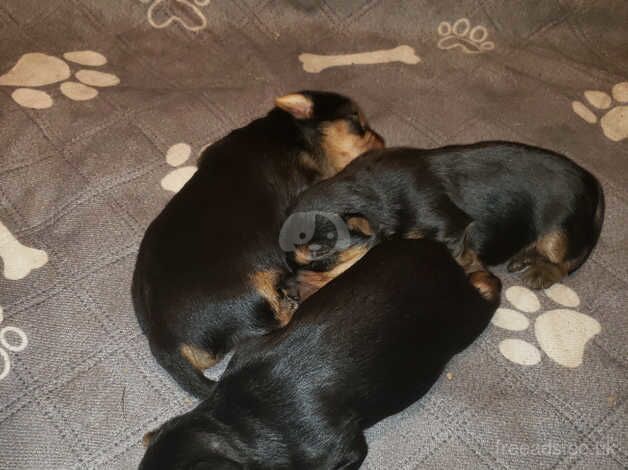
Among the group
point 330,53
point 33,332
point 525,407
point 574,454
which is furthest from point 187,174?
point 574,454

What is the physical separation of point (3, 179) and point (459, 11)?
2.25 m

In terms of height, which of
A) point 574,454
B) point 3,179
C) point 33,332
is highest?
point 3,179

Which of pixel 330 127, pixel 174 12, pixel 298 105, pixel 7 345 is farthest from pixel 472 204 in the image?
pixel 174 12

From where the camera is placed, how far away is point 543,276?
2.21 m

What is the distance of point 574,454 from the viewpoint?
1.81 m

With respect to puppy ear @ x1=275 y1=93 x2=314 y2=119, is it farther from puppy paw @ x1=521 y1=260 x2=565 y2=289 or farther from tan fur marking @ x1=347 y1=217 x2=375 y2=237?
puppy paw @ x1=521 y1=260 x2=565 y2=289

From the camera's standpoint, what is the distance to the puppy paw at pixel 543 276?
2.20 m

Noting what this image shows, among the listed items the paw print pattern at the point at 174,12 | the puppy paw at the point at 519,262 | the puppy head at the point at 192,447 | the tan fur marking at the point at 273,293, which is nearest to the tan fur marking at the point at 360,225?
the tan fur marking at the point at 273,293

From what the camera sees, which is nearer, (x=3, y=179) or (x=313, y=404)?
(x=313, y=404)

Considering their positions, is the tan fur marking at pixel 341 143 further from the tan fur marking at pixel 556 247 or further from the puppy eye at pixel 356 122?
the tan fur marking at pixel 556 247

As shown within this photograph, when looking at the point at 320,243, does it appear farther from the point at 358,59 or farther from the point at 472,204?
Answer: the point at 358,59

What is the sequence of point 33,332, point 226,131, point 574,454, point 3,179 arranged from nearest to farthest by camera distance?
point 574,454 → point 33,332 → point 3,179 → point 226,131

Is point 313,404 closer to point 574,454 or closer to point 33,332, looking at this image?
point 574,454

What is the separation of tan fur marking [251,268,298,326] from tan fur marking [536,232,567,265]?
92 centimetres
